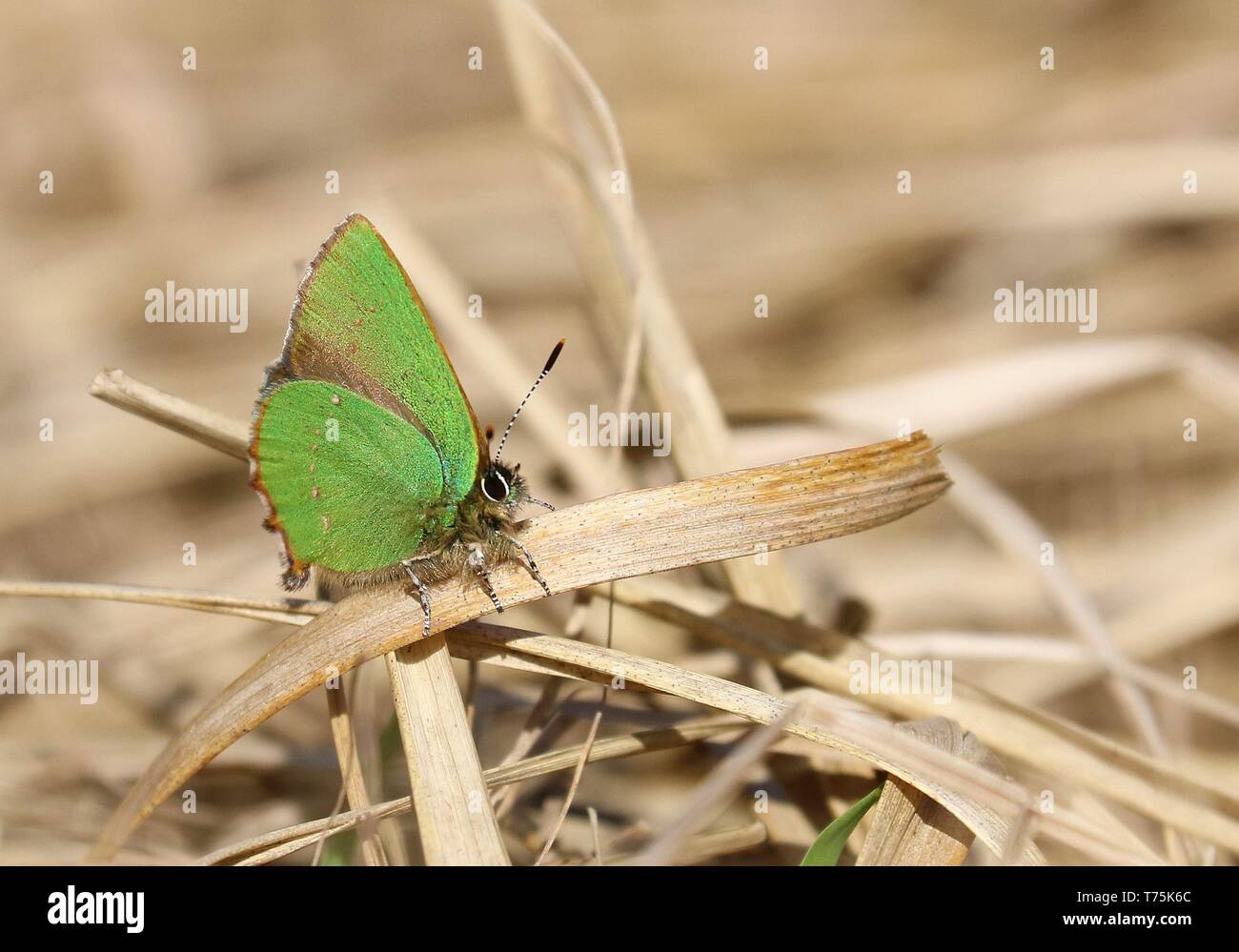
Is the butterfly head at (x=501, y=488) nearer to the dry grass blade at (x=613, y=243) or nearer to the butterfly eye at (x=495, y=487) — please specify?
the butterfly eye at (x=495, y=487)

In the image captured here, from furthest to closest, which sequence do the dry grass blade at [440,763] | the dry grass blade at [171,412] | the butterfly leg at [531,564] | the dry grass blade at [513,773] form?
the dry grass blade at [171,412]
the butterfly leg at [531,564]
the dry grass blade at [513,773]
the dry grass blade at [440,763]

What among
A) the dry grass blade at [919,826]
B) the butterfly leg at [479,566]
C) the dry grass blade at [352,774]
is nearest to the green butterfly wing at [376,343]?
the butterfly leg at [479,566]

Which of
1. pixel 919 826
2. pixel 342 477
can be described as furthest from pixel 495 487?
pixel 919 826

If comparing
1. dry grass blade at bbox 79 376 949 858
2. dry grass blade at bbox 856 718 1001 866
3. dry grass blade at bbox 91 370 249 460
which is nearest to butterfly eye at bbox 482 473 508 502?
dry grass blade at bbox 79 376 949 858

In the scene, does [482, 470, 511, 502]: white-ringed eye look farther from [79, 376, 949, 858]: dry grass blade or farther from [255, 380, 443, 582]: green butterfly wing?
[79, 376, 949, 858]: dry grass blade

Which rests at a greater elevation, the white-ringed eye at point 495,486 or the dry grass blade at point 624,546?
the white-ringed eye at point 495,486

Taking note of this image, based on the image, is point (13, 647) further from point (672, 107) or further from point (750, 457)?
point (672, 107)

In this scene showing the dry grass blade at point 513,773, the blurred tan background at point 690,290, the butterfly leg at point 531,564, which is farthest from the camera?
the blurred tan background at point 690,290
